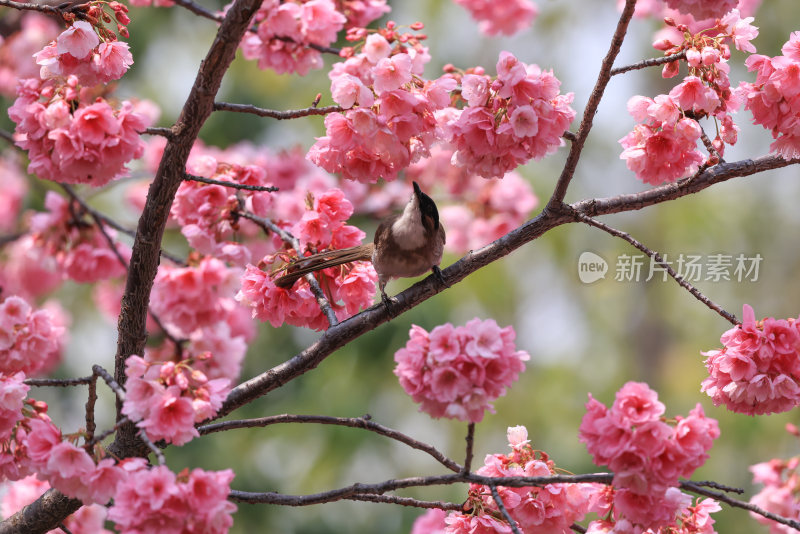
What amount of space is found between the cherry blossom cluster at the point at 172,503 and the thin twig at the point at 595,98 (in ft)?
3.32

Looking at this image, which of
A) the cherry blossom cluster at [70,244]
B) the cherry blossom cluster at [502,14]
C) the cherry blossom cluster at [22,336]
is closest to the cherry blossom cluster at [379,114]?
the cherry blossom cluster at [22,336]

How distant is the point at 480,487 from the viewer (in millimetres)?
1930

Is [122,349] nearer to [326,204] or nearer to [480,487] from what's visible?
[326,204]

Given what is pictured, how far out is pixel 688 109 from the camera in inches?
78.5

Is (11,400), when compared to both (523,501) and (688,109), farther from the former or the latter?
(688,109)

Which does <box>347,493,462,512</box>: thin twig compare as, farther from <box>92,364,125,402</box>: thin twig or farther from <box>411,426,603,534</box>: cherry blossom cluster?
<box>92,364,125,402</box>: thin twig

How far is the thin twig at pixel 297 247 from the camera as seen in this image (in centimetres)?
217

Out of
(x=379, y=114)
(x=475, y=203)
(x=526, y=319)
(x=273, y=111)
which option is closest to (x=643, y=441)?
(x=379, y=114)

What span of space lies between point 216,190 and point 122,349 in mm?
625

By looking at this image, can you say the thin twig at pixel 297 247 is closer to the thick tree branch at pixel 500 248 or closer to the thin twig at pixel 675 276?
the thick tree branch at pixel 500 248

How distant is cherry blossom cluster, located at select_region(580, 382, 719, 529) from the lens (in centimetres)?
159

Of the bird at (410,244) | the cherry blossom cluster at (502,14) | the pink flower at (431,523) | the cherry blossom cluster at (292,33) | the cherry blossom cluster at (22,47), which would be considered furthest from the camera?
the cherry blossom cluster at (22,47)

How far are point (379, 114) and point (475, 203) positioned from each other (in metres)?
2.42

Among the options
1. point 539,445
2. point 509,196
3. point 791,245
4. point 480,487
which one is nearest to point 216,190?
point 480,487
